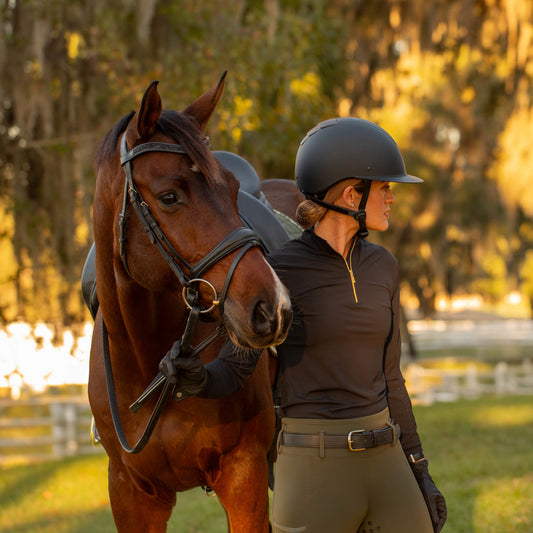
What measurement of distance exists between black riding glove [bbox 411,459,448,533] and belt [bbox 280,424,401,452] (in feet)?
0.67

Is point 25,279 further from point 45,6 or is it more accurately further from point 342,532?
point 342,532

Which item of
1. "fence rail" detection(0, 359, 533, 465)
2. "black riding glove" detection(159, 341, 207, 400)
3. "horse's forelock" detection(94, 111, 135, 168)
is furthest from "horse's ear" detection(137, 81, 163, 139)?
"fence rail" detection(0, 359, 533, 465)

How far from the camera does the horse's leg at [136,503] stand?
328cm

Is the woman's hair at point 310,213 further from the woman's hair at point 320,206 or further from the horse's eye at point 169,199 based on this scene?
the horse's eye at point 169,199

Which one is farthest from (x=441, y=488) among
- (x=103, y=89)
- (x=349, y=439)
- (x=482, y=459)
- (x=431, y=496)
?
(x=103, y=89)

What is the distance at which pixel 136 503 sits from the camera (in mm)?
3285

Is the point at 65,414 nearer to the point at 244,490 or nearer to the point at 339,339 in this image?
the point at 244,490

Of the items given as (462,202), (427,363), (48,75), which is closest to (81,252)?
(48,75)

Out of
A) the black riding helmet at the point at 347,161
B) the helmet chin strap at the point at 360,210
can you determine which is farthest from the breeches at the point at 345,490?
the black riding helmet at the point at 347,161

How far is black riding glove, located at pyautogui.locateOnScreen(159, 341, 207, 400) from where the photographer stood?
8.87ft

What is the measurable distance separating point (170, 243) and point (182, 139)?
0.35m

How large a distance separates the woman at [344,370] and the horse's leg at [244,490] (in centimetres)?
39

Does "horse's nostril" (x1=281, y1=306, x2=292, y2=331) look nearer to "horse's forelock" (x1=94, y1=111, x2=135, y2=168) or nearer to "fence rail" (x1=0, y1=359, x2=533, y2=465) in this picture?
"horse's forelock" (x1=94, y1=111, x2=135, y2=168)

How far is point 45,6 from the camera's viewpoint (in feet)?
32.7
